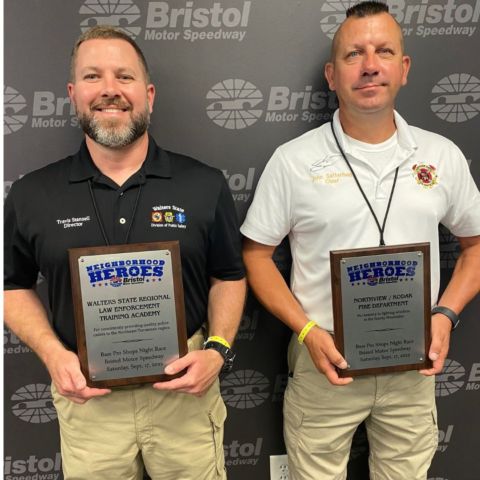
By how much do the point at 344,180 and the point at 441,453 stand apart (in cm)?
136

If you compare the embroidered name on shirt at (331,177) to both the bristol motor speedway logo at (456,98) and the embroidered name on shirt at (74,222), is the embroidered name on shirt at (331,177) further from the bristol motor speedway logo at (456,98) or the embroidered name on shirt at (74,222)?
the embroidered name on shirt at (74,222)

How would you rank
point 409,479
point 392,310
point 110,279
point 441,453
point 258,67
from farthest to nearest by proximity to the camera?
point 441,453 < point 258,67 < point 409,479 < point 392,310 < point 110,279

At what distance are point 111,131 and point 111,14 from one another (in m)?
0.59

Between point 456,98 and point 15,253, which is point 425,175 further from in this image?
point 15,253

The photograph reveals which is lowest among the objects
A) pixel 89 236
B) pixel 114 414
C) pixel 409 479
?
pixel 409 479

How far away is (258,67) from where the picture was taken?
68.5 inches

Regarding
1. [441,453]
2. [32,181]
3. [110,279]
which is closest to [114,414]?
[110,279]

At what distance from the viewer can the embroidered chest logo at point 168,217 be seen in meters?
1.37

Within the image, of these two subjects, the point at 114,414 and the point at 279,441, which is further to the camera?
the point at 279,441

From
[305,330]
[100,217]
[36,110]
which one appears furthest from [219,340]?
[36,110]

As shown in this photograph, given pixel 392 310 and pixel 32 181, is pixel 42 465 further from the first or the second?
pixel 392 310

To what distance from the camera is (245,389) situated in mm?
1938

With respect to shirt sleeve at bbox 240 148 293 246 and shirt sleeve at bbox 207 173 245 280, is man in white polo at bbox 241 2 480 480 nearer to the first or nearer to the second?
shirt sleeve at bbox 240 148 293 246

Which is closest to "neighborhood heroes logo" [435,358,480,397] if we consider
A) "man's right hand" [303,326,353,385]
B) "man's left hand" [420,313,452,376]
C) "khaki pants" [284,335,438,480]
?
"khaki pants" [284,335,438,480]
